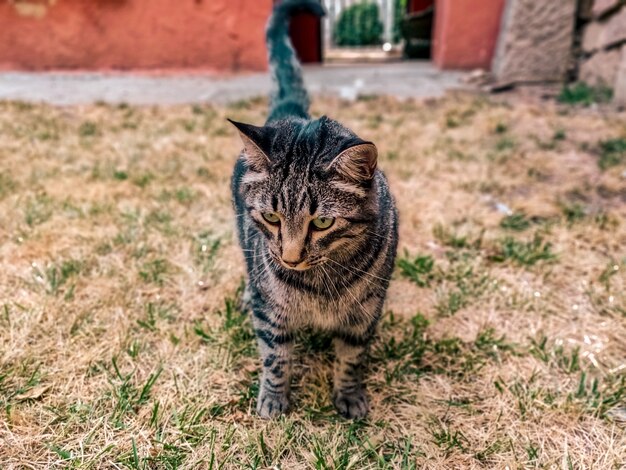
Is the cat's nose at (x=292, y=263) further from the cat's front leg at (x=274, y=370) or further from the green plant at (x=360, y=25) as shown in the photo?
the green plant at (x=360, y=25)

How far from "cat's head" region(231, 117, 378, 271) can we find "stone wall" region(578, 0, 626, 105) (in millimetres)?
4567

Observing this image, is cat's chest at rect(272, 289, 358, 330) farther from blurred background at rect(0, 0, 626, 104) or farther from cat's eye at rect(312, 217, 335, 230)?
blurred background at rect(0, 0, 626, 104)

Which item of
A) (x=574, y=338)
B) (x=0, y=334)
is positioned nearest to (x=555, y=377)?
(x=574, y=338)

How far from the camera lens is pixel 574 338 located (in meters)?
1.85

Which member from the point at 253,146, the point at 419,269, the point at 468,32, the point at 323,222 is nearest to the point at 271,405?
the point at 323,222

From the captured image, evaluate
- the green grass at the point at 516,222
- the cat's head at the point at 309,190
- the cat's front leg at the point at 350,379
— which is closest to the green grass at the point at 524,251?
the green grass at the point at 516,222

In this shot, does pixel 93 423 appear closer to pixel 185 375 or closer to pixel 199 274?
pixel 185 375

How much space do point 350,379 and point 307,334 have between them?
35cm

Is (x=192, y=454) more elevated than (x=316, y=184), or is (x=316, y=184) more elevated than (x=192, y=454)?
(x=316, y=184)

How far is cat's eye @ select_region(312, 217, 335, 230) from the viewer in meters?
1.25

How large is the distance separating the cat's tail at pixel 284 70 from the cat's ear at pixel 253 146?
0.64m

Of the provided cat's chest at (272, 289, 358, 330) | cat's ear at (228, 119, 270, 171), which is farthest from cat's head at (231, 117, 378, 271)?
cat's chest at (272, 289, 358, 330)

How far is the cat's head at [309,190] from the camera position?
123cm

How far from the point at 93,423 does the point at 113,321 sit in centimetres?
51
